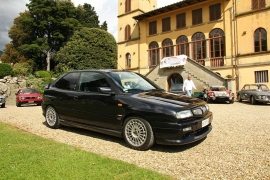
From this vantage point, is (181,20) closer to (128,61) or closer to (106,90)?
(128,61)

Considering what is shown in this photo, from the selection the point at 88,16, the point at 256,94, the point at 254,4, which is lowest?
the point at 256,94

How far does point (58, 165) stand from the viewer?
3.19 m

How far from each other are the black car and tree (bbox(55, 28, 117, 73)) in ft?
94.7

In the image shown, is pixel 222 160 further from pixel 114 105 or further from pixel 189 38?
pixel 189 38

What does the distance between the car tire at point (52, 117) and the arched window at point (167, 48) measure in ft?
69.5

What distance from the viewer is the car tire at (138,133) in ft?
13.1

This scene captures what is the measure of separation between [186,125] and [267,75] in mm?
18847

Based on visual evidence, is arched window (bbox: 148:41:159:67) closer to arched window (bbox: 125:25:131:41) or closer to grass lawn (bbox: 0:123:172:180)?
arched window (bbox: 125:25:131:41)

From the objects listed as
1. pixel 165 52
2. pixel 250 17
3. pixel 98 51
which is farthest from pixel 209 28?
pixel 98 51

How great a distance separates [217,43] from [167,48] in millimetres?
6112

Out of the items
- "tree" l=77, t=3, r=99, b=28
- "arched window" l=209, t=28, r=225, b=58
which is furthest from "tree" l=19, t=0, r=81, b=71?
"arched window" l=209, t=28, r=225, b=58

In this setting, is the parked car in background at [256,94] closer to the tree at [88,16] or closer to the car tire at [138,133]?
the car tire at [138,133]

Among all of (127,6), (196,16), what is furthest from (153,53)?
(127,6)

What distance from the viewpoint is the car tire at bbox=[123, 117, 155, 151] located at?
13.1ft
